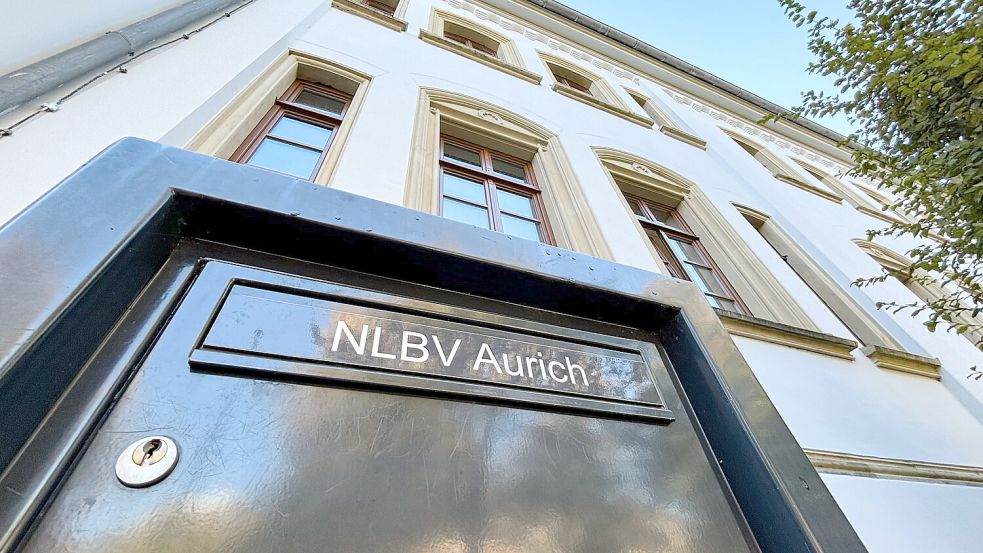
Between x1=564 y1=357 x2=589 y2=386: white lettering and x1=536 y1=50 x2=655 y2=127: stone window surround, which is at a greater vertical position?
x1=536 y1=50 x2=655 y2=127: stone window surround

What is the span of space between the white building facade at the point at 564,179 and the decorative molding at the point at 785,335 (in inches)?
0.8

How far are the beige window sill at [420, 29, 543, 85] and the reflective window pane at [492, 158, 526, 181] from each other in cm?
207

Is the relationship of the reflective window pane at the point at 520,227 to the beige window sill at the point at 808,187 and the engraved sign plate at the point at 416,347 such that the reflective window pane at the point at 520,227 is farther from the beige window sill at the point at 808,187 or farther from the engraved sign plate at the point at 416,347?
the beige window sill at the point at 808,187

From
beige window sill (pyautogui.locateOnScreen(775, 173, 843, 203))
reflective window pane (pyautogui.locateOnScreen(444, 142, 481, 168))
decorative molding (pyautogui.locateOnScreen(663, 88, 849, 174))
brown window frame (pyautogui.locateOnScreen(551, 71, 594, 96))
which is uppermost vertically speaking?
decorative molding (pyautogui.locateOnScreen(663, 88, 849, 174))

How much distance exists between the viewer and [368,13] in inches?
189

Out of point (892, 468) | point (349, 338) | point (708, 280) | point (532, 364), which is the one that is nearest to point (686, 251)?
point (708, 280)

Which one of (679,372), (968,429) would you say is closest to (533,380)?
(679,372)

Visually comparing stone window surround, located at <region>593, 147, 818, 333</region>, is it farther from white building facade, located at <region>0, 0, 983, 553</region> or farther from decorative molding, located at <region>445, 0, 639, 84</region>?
decorative molding, located at <region>445, 0, 639, 84</region>

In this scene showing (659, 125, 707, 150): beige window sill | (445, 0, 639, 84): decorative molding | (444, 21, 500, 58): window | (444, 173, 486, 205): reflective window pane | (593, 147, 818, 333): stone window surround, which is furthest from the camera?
(445, 0, 639, 84): decorative molding

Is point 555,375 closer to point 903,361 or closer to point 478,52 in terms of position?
point 903,361

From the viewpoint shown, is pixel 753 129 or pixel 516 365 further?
pixel 753 129

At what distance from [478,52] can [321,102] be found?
272 cm

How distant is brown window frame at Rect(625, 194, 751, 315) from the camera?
13.4 ft

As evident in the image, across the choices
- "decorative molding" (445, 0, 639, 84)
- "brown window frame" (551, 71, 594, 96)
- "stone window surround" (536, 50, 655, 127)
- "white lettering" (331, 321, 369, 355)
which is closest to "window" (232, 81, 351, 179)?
"white lettering" (331, 321, 369, 355)
